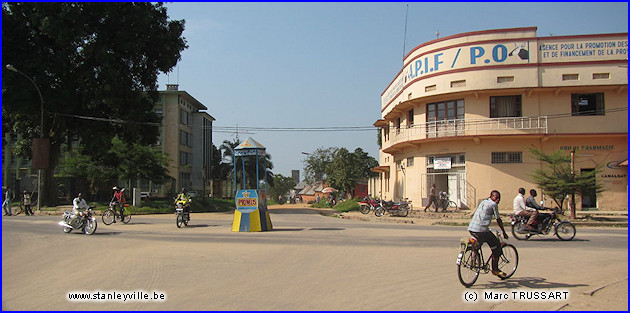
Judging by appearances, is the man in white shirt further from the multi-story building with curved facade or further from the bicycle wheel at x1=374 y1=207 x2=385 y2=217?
the multi-story building with curved facade

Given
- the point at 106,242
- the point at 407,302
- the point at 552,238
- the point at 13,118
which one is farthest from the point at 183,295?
the point at 13,118

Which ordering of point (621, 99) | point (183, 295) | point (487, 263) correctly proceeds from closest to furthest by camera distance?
point (183, 295), point (487, 263), point (621, 99)

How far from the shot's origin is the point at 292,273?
9.21 m

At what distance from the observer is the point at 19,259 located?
11445mm

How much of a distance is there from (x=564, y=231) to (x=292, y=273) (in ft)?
33.3

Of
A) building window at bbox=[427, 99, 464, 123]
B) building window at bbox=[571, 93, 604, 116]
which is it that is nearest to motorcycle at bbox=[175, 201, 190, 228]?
building window at bbox=[427, 99, 464, 123]

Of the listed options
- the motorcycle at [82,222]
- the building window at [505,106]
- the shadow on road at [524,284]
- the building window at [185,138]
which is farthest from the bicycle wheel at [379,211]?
the building window at [185,138]

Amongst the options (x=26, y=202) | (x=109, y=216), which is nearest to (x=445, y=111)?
(x=109, y=216)

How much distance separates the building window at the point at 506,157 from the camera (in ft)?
94.6

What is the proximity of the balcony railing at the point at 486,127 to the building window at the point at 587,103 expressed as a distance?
212cm

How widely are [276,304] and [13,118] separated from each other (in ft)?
114

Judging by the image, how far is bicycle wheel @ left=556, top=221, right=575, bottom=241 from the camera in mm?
15297

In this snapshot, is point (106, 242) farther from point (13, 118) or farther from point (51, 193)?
point (13, 118)

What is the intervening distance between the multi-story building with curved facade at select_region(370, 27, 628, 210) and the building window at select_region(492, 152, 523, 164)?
5 centimetres
